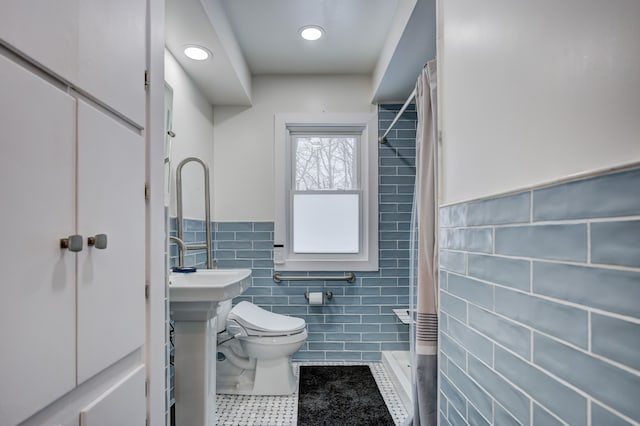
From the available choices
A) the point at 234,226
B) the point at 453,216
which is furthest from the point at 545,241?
the point at 234,226

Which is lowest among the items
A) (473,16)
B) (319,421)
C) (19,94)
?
(319,421)

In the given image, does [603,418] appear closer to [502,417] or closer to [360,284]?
[502,417]

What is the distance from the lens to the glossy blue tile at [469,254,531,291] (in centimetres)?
75

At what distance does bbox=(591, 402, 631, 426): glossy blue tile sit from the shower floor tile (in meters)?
1.68

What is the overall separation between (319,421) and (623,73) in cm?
210

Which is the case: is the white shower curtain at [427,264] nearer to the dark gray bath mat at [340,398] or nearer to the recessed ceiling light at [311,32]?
the dark gray bath mat at [340,398]

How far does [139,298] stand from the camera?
1017 mm

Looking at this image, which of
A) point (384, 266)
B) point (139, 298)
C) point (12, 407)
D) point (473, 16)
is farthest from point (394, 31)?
point (12, 407)

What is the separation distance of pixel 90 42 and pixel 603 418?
122 centimetres

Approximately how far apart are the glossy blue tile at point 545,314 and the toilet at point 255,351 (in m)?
1.70

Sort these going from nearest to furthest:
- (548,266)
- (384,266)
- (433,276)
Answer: (548,266)
(433,276)
(384,266)

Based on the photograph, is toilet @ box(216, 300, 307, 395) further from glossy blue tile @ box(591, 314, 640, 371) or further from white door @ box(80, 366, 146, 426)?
glossy blue tile @ box(591, 314, 640, 371)

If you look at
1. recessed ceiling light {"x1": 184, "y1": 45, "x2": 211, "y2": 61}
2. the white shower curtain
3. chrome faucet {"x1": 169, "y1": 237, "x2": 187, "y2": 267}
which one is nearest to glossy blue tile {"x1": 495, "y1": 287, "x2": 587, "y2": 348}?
the white shower curtain

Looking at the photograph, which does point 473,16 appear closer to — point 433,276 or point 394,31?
point 433,276
